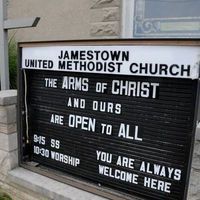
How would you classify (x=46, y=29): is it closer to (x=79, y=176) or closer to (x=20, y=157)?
(x=20, y=157)

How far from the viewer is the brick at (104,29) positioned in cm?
379

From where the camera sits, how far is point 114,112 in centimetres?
216

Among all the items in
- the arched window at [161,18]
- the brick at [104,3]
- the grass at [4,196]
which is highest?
the brick at [104,3]

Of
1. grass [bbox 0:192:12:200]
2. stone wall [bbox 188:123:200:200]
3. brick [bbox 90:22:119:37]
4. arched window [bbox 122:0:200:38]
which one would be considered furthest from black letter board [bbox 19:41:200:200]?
arched window [bbox 122:0:200:38]

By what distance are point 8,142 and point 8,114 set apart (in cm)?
25

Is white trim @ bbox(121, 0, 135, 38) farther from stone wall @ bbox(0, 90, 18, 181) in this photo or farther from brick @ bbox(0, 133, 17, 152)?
brick @ bbox(0, 133, 17, 152)

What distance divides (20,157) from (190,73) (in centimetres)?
165

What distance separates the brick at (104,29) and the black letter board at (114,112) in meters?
1.54

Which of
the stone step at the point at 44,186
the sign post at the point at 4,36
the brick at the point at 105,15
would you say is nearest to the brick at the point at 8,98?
the sign post at the point at 4,36

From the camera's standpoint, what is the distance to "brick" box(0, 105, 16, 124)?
8.42ft

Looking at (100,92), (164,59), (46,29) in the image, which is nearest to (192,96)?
(164,59)

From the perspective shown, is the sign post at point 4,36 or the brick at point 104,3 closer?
the sign post at point 4,36

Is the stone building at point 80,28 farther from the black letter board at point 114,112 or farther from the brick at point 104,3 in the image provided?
the black letter board at point 114,112

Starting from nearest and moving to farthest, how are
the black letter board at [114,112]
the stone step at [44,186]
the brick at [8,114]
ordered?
the black letter board at [114,112], the stone step at [44,186], the brick at [8,114]
